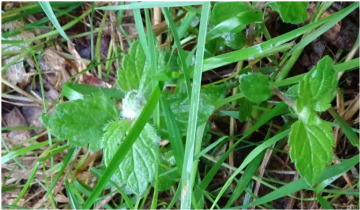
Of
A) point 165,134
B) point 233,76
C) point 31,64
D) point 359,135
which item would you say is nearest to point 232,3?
point 233,76

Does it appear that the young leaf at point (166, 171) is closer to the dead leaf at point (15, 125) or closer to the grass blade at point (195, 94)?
the grass blade at point (195, 94)

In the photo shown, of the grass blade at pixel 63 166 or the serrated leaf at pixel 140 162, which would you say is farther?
the grass blade at pixel 63 166

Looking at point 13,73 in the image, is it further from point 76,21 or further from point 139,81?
point 139,81

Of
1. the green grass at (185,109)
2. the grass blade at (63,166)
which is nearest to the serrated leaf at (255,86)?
the green grass at (185,109)

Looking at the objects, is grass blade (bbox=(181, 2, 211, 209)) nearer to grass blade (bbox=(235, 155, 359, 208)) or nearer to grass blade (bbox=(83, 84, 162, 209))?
grass blade (bbox=(83, 84, 162, 209))

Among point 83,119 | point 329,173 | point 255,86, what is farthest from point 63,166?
point 329,173
